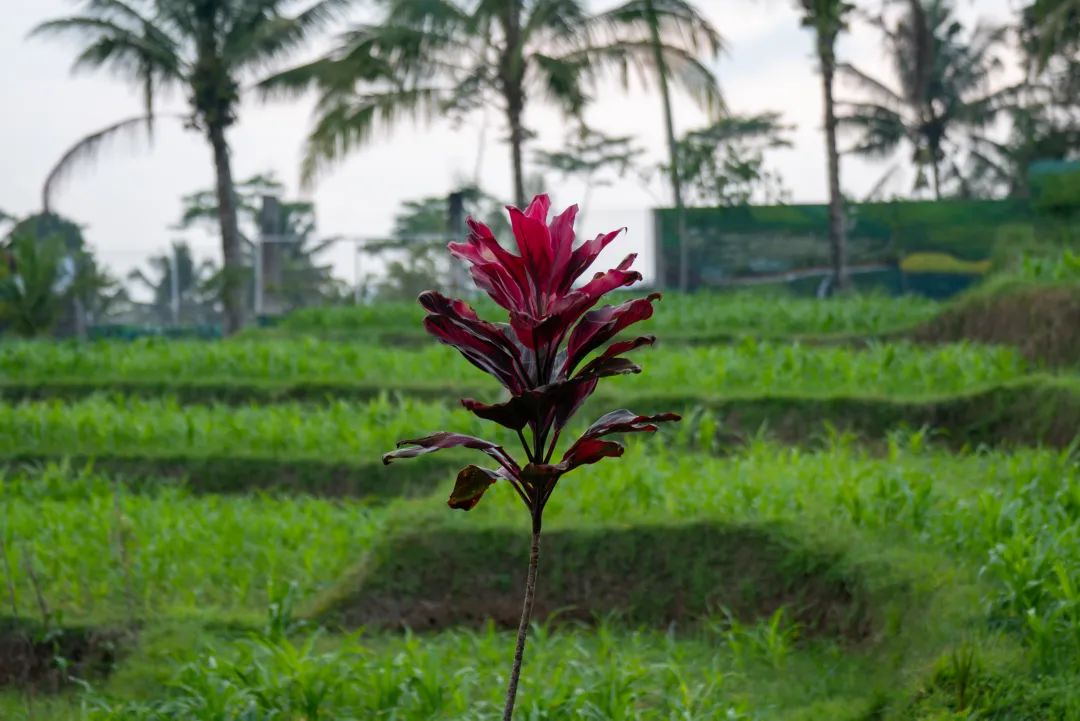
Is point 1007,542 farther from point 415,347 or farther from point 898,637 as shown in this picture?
point 415,347

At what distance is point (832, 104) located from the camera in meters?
16.9

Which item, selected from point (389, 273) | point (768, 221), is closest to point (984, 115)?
point (768, 221)

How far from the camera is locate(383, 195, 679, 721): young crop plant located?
2.22m

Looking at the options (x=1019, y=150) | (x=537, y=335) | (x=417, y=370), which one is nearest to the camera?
(x=537, y=335)

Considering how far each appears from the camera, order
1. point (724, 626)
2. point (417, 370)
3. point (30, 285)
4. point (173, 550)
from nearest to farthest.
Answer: point (724, 626), point (173, 550), point (417, 370), point (30, 285)

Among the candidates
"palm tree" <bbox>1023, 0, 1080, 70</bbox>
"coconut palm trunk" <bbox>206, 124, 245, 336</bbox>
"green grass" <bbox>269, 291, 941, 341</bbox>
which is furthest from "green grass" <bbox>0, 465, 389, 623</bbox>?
"palm tree" <bbox>1023, 0, 1080, 70</bbox>

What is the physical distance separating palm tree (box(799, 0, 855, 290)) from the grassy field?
680cm

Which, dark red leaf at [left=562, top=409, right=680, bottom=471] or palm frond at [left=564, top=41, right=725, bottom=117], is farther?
palm frond at [left=564, top=41, right=725, bottom=117]

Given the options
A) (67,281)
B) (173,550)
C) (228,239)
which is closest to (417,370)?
(173,550)

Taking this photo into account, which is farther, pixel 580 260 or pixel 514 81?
pixel 514 81

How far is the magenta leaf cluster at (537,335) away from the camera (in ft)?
7.29

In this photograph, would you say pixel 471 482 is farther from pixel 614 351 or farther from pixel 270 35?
pixel 270 35

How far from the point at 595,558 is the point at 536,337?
358cm

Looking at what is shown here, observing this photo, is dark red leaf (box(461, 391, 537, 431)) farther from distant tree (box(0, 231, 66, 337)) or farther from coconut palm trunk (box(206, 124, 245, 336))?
coconut palm trunk (box(206, 124, 245, 336))
